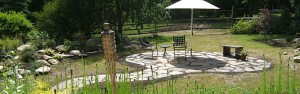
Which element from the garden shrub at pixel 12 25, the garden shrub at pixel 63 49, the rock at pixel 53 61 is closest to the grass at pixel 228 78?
the rock at pixel 53 61

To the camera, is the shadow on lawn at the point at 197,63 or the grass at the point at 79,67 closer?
the grass at the point at 79,67

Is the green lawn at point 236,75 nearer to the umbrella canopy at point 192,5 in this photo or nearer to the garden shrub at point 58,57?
the umbrella canopy at point 192,5

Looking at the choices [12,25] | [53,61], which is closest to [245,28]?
[53,61]

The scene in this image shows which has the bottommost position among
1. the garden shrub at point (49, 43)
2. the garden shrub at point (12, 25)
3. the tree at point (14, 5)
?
the garden shrub at point (49, 43)

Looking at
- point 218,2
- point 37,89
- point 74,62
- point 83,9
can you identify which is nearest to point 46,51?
point 74,62

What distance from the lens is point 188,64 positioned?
30.0ft

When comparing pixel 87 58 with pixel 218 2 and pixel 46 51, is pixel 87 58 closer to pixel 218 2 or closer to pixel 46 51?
pixel 46 51

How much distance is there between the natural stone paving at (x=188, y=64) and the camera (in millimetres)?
8147

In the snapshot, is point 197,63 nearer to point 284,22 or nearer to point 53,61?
point 53,61

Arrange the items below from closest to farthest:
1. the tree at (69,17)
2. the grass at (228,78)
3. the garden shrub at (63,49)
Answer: the grass at (228,78)
the garden shrub at (63,49)
the tree at (69,17)


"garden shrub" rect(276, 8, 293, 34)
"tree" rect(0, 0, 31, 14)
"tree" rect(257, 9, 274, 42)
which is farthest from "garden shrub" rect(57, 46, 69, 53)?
"garden shrub" rect(276, 8, 293, 34)

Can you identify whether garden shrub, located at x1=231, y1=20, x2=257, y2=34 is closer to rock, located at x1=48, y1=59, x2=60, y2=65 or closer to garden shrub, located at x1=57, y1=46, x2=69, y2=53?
garden shrub, located at x1=57, y1=46, x2=69, y2=53

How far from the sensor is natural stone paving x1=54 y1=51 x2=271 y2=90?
26.7ft

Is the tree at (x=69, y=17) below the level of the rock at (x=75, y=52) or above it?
above
